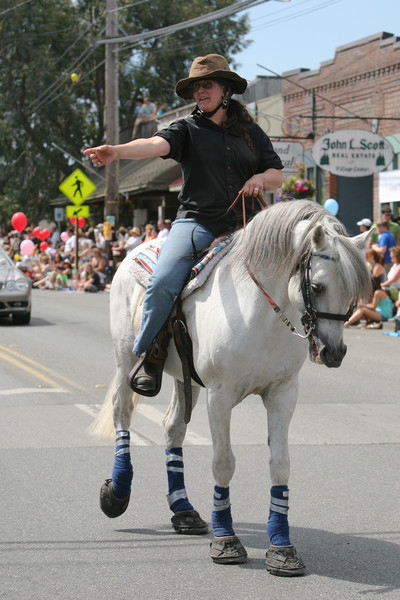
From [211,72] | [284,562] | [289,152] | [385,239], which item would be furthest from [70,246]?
[284,562]

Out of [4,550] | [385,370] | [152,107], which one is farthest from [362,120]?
[4,550]

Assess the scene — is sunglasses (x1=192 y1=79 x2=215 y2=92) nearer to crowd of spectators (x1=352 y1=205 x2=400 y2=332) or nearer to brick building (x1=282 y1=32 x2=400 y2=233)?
crowd of spectators (x1=352 y1=205 x2=400 y2=332)

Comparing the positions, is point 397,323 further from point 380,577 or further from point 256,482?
point 380,577

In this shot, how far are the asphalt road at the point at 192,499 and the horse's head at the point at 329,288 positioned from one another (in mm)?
1183

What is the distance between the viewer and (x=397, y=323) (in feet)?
54.8

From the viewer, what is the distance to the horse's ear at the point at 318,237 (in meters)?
4.50

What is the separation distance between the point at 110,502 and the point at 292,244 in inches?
78.6

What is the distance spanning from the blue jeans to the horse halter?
92cm

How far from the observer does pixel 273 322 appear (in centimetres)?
487

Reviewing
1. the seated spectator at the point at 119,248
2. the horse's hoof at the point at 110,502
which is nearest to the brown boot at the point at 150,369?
the horse's hoof at the point at 110,502

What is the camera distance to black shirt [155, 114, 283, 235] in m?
5.41

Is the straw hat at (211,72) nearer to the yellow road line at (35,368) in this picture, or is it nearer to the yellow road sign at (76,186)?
the yellow road line at (35,368)

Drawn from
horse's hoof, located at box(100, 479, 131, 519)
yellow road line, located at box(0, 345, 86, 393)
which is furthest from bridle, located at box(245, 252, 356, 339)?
yellow road line, located at box(0, 345, 86, 393)

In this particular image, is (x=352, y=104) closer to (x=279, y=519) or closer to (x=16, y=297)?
(x=16, y=297)
